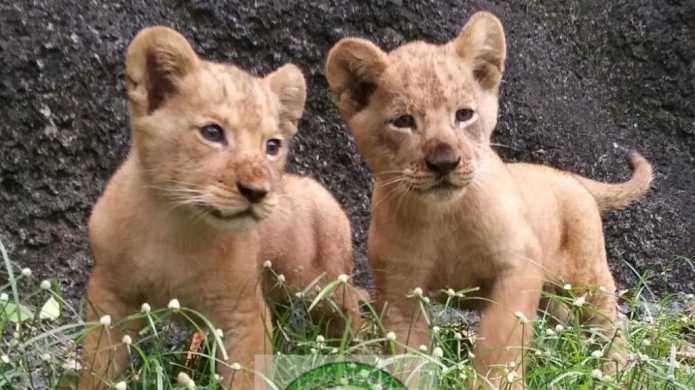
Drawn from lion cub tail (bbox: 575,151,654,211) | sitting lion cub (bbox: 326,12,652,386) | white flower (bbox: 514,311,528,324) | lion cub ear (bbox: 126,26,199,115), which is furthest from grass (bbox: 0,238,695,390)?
lion cub tail (bbox: 575,151,654,211)

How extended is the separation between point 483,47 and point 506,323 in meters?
1.27

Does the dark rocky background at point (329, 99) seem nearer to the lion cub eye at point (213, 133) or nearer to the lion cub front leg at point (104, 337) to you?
the lion cub front leg at point (104, 337)

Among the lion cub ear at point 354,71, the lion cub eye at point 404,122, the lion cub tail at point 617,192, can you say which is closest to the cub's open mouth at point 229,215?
the lion cub eye at point 404,122

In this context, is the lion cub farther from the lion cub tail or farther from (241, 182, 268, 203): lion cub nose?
the lion cub tail

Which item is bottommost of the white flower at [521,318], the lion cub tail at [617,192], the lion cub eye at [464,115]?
the white flower at [521,318]

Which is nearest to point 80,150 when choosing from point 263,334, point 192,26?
point 192,26

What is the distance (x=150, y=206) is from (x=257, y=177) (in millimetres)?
635

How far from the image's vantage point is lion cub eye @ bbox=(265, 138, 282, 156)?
411 centimetres

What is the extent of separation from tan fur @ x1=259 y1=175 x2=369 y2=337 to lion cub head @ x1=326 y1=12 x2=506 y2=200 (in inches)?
20.0

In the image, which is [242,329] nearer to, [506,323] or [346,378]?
[346,378]

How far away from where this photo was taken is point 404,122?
4500mm

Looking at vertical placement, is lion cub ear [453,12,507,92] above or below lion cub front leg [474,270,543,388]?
above

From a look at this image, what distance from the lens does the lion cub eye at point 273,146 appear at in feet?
13.5

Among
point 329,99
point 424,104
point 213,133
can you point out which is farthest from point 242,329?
point 329,99
